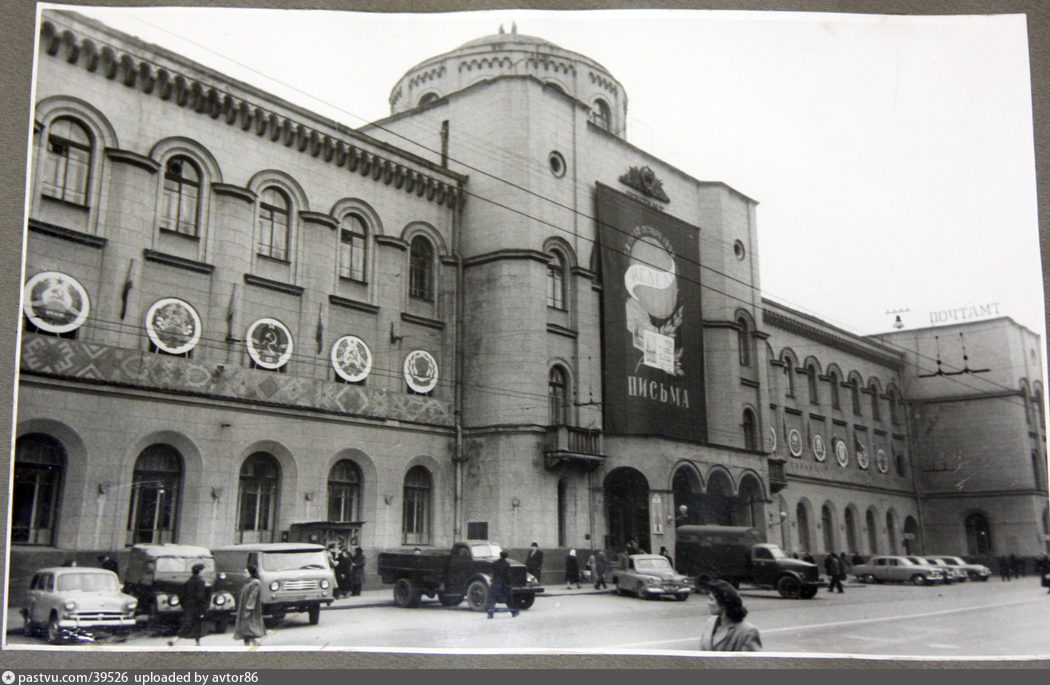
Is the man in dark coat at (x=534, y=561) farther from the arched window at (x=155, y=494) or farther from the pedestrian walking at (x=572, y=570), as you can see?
the arched window at (x=155, y=494)

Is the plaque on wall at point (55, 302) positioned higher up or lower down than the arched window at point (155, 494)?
higher up

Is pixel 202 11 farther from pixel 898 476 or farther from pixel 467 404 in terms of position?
pixel 898 476

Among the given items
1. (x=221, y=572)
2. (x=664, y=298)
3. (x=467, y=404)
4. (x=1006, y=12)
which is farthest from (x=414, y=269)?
(x=1006, y=12)

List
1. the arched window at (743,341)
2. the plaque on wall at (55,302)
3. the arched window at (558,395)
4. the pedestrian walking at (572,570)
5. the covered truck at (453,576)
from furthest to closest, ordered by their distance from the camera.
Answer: the arched window at (743,341) < the arched window at (558,395) < the pedestrian walking at (572,570) < the covered truck at (453,576) < the plaque on wall at (55,302)

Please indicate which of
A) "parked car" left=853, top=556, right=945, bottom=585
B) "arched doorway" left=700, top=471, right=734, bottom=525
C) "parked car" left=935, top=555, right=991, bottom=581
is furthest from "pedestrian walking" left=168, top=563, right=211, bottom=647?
"arched doorway" left=700, top=471, right=734, bottom=525

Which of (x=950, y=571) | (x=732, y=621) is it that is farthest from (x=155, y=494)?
(x=950, y=571)

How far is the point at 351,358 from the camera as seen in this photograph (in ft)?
44.5

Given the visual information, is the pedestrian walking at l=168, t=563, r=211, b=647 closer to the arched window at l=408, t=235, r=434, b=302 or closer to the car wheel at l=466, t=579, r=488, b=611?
the car wheel at l=466, t=579, r=488, b=611

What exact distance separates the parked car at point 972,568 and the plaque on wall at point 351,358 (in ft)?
30.0

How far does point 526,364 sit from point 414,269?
2.79 m

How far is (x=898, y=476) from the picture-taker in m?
13.2

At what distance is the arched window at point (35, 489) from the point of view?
8.80 metres

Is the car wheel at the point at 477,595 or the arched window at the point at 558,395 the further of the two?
the arched window at the point at 558,395

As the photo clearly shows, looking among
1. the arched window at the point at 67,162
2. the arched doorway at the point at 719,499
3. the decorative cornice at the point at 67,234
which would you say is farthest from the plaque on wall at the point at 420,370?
the arched doorway at the point at 719,499
